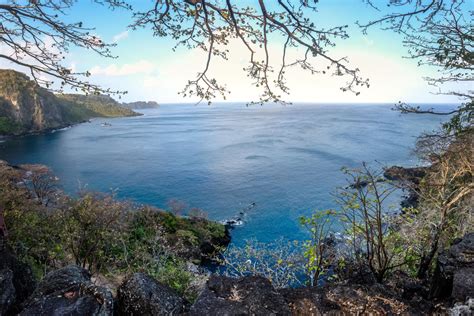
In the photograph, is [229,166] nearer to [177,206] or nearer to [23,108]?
[177,206]

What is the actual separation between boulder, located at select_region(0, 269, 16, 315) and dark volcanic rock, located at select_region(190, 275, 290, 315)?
3.59 meters

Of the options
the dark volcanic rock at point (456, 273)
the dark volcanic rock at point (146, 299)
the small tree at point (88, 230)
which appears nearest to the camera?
the dark volcanic rock at point (456, 273)

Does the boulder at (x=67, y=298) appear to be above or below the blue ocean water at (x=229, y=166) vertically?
above

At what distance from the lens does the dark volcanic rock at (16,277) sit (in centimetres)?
561

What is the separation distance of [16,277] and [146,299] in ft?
9.67

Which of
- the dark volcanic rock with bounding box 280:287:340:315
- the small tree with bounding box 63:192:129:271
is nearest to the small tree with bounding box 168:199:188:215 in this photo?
the small tree with bounding box 63:192:129:271

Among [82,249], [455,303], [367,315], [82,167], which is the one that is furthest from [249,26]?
[82,167]

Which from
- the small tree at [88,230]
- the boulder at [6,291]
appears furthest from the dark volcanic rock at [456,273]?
the small tree at [88,230]

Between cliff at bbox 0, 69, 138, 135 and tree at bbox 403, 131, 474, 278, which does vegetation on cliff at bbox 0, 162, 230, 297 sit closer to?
tree at bbox 403, 131, 474, 278

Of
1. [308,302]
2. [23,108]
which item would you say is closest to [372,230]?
[308,302]

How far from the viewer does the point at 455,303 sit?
4547 millimetres

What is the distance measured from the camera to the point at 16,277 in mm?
6148

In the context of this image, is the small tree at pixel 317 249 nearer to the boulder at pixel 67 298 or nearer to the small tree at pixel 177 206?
the boulder at pixel 67 298

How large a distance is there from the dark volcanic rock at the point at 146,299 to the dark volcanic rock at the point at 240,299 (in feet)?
3.54
